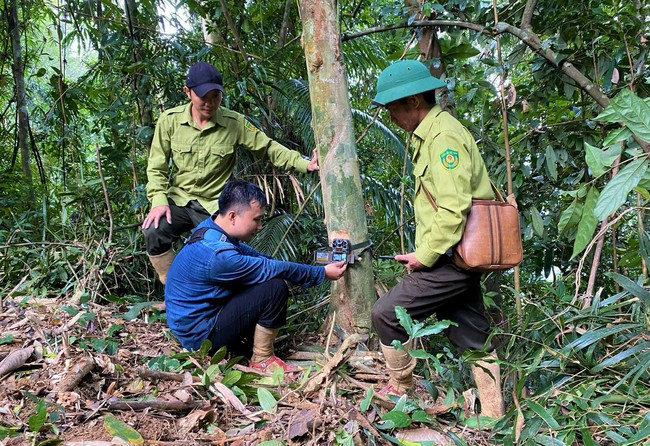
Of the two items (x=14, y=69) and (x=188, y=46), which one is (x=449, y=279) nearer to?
(x=188, y=46)

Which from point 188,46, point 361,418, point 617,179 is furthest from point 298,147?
point 617,179

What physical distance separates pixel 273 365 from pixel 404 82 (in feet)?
5.75

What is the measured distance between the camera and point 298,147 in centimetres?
499

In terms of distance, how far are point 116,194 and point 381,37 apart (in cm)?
390

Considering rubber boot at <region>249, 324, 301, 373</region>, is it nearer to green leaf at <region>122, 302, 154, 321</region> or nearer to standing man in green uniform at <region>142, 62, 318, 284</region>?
green leaf at <region>122, 302, 154, 321</region>

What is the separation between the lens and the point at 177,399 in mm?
2416

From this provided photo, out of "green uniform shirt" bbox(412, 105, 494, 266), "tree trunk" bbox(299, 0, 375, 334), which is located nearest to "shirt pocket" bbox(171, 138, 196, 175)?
"tree trunk" bbox(299, 0, 375, 334)

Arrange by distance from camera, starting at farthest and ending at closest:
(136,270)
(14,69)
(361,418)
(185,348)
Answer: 1. (14,69)
2. (136,270)
3. (185,348)
4. (361,418)

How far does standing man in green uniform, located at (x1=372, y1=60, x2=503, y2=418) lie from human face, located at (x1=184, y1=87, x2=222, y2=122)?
149 centimetres

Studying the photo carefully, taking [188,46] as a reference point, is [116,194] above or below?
below

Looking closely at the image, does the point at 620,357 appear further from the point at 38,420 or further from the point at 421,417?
the point at 38,420

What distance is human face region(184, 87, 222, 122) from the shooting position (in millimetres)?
3678

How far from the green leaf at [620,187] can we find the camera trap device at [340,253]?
65.9 inches

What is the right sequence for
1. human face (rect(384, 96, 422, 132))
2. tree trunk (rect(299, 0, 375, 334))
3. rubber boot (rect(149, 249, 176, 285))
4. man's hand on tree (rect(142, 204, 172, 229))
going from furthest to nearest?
rubber boot (rect(149, 249, 176, 285)) < man's hand on tree (rect(142, 204, 172, 229)) < tree trunk (rect(299, 0, 375, 334)) < human face (rect(384, 96, 422, 132))
